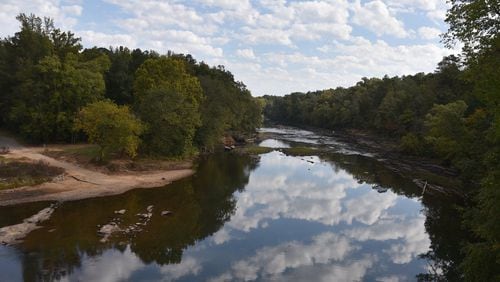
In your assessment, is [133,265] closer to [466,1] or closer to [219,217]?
[219,217]

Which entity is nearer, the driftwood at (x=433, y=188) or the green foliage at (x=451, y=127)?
the driftwood at (x=433, y=188)

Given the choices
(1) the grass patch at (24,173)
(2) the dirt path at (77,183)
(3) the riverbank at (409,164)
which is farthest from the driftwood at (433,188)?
(1) the grass patch at (24,173)

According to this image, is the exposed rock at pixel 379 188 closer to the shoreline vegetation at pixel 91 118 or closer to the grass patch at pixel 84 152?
the shoreline vegetation at pixel 91 118

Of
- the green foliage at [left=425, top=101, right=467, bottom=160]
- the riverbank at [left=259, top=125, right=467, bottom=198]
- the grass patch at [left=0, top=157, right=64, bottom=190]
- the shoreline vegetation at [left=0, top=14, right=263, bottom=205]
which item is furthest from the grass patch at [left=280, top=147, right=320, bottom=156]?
the grass patch at [left=0, top=157, right=64, bottom=190]

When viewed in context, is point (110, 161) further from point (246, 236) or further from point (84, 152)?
point (246, 236)

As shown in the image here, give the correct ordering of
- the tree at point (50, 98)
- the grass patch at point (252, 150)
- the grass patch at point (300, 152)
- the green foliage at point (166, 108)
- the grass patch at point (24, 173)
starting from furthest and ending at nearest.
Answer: the grass patch at point (252, 150), the grass patch at point (300, 152), the tree at point (50, 98), the green foliage at point (166, 108), the grass patch at point (24, 173)

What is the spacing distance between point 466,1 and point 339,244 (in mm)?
18851

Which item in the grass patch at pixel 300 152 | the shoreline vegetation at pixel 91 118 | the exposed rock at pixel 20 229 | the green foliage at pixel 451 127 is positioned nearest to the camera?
the exposed rock at pixel 20 229

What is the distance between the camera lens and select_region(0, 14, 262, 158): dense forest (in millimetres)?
49906

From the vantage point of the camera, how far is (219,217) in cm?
3550

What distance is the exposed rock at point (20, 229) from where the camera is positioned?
1063 inches

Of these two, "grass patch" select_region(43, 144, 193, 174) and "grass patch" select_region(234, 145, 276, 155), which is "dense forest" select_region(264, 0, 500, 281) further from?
"grass patch" select_region(43, 144, 193, 174)

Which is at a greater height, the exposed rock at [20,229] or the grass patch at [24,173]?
the grass patch at [24,173]

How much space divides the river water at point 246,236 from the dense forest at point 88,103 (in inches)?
416
